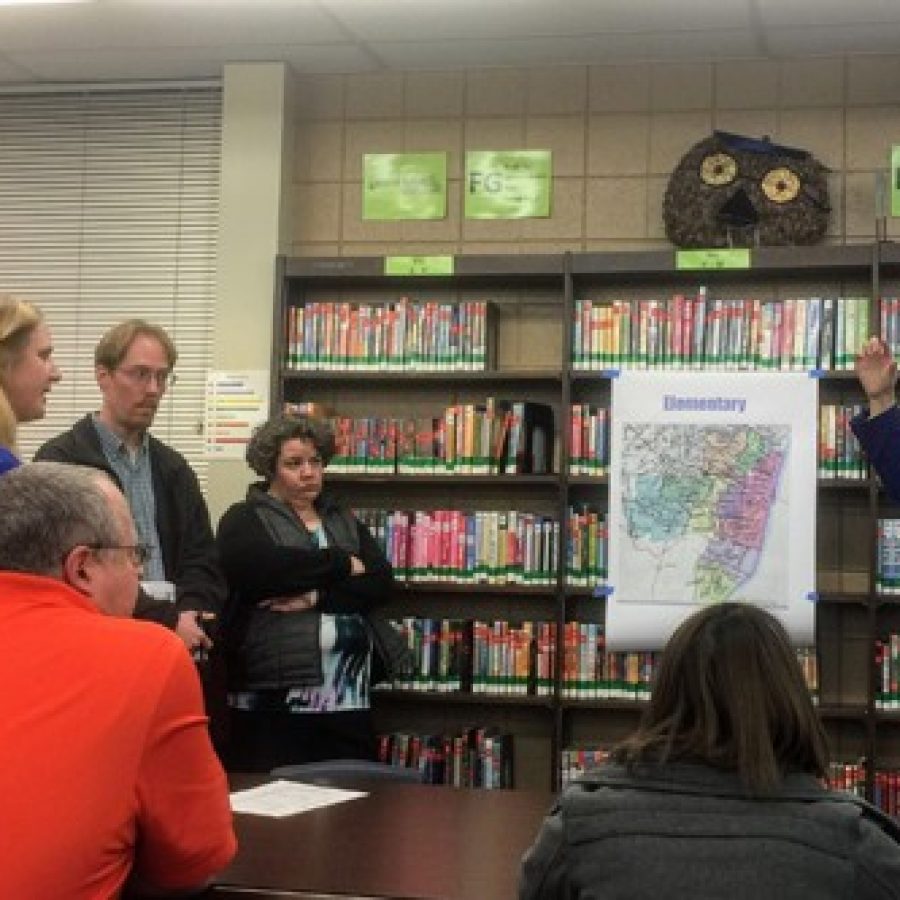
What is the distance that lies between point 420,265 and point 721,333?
111 centimetres

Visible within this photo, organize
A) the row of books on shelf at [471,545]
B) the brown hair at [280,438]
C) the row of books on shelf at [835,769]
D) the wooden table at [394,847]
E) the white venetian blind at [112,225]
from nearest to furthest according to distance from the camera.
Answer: the wooden table at [394,847], the brown hair at [280,438], the row of books on shelf at [835,769], the row of books on shelf at [471,545], the white venetian blind at [112,225]

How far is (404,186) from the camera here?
515cm

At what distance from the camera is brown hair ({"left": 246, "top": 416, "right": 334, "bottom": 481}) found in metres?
3.96

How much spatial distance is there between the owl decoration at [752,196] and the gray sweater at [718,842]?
10.7 feet

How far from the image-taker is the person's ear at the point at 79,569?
185 cm

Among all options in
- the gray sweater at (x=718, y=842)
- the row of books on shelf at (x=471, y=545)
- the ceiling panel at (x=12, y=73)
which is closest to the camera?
the gray sweater at (x=718, y=842)

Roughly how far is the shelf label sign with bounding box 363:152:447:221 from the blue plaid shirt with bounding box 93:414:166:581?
74.1 inches

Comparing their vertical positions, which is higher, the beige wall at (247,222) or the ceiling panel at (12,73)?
the ceiling panel at (12,73)

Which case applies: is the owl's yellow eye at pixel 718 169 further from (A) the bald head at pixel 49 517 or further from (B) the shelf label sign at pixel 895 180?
(A) the bald head at pixel 49 517

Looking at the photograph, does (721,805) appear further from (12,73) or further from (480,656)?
(12,73)

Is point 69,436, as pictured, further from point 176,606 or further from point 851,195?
point 851,195

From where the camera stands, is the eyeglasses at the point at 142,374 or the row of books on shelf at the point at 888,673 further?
the row of books on shelf at the point at 888,673

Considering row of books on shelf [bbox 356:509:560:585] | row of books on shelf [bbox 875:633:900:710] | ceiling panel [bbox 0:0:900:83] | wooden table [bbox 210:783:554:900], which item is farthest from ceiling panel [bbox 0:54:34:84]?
row of books on shelf [bbox 875:633:900:710]

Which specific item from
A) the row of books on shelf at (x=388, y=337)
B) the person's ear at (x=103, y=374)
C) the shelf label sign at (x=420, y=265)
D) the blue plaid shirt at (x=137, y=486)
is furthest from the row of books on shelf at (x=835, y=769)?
the person's ear at (x=103, y=374)
